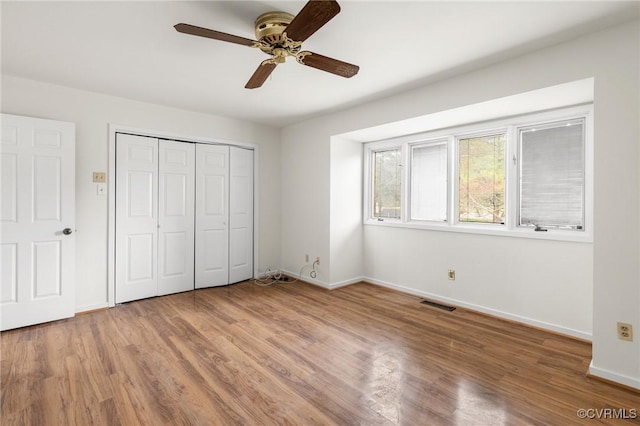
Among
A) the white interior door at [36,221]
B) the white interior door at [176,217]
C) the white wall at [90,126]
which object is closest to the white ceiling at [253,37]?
the white wall at [90,126]

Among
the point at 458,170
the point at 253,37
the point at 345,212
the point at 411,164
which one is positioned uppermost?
the point at 253,37

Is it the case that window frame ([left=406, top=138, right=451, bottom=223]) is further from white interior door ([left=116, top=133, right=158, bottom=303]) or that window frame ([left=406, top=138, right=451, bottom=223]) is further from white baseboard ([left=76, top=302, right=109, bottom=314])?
white baseboard ([left=76, top=302, right=109, bottom=314])

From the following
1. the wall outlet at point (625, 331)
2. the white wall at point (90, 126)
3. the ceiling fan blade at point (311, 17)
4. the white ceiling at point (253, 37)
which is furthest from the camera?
the white wall at point (90, 126)

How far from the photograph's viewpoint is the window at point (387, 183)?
4.44 meters

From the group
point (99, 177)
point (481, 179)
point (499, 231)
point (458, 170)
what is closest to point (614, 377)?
point (499, 231)

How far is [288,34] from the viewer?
1.84m

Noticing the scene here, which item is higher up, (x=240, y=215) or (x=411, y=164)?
(x=411, y=164)

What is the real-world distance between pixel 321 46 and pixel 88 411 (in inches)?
115

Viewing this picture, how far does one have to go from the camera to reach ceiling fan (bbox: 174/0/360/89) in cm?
158

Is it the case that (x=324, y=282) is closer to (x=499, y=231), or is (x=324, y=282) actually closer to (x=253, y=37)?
(x=499, y=231)
